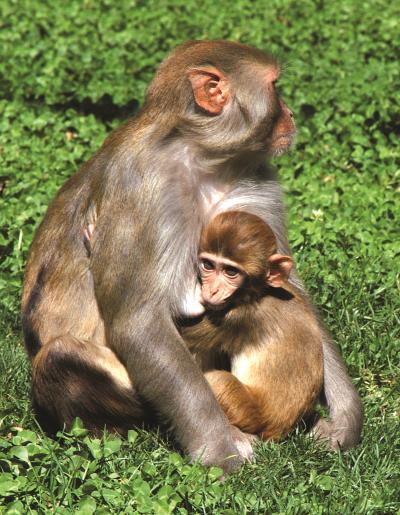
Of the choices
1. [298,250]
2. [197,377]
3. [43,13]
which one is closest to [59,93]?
[43,13]

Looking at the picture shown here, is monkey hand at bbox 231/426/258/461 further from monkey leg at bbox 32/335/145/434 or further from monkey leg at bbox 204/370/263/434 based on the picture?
monkey leg at bbox 32/335/145/434

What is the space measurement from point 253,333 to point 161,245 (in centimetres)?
65

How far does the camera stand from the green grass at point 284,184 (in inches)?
187

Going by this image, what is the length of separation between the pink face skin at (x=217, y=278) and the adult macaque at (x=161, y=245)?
3.3 inches

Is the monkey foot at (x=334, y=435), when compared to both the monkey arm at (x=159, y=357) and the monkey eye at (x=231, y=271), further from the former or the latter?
the monkey eye at (x=231, y=271)

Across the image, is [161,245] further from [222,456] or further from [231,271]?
[222,456]

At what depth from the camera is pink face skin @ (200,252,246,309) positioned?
199 inches

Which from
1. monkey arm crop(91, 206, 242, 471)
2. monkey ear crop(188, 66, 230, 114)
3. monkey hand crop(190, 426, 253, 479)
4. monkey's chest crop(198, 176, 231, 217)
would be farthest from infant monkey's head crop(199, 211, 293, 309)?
monkey hand crop(190, 426, 253, 479)

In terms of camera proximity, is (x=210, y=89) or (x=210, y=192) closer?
(x=210, y=89)

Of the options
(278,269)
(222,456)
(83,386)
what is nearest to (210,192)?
(278,269)

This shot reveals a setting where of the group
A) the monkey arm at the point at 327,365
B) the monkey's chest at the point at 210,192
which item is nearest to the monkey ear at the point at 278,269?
the monkey arm at the point at 327,365

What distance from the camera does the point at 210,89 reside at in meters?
4.99

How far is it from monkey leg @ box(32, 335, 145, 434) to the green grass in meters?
0.15

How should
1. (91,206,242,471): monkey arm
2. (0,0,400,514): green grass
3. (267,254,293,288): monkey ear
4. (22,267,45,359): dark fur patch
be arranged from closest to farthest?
1. (0,0,400,514): green grass
2. (91,206,242,471): monkey arm
3. (267,254,293,288): monkey ear
4. (22,267,45,359): dark fur patch
